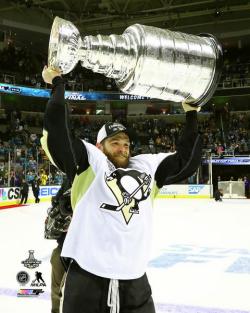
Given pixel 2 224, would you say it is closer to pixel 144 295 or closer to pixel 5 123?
pixel 144 295

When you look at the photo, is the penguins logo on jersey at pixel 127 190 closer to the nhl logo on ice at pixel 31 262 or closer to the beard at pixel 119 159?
the beard at pixel 119 159

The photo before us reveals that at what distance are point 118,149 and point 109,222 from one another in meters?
0.37

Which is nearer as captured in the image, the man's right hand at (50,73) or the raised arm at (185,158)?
the man's right hand at (50,73)

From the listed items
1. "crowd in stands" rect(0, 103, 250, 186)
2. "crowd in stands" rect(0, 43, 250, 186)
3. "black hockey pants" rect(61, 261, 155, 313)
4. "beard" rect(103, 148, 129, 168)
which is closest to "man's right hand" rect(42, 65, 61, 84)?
"beard" rect(103, 148, 129, 168)

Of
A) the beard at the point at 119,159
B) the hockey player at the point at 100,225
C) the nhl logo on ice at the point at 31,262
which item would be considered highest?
the beard at the point at 119,159

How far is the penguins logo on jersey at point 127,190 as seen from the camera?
1997mm

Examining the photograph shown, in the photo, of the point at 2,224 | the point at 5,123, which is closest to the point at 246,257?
the point at 2,224

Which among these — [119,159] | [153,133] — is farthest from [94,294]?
[153,133]

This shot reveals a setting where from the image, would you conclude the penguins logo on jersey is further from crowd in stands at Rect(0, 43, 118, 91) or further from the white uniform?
crowd in stands at Rect(0, 43, 118, 91)

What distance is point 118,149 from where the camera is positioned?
85.7 inches

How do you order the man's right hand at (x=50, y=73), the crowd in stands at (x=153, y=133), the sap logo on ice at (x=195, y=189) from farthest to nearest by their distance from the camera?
the crowd in stands at (x=153, y=133)
the sap logo on ice at (x=195, y=189)
the man's right hand at (x=50, y=73)

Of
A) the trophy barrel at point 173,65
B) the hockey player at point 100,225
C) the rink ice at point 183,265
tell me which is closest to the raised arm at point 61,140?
the hockey player at point 100,225

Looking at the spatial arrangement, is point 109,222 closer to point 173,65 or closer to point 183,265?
point 173,65

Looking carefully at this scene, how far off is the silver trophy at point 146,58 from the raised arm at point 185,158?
8.4 inches
